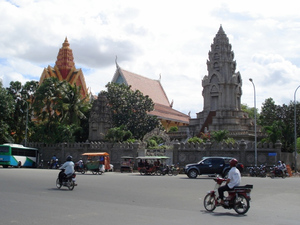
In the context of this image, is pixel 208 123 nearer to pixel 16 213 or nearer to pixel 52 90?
pixel 52 90

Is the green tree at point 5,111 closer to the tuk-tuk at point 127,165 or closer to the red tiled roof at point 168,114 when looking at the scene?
the tuk-tuk at point 127,165

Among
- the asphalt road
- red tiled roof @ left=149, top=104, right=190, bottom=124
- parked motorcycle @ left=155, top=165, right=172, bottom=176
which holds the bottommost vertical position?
the asphalt road

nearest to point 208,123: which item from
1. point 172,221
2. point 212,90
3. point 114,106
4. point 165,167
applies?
point 212,90

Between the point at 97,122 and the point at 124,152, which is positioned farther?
the point at 97,122

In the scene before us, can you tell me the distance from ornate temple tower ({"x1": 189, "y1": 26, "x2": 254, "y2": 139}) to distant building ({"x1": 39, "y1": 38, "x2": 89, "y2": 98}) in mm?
29556

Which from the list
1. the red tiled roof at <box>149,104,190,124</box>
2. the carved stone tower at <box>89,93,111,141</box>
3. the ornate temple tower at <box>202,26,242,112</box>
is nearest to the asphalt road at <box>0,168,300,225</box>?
the carved stone tower at <box>89,93,111,141</box>

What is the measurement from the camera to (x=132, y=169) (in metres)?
32.1

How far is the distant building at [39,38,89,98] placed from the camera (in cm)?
7722

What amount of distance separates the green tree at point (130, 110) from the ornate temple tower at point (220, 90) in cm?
781

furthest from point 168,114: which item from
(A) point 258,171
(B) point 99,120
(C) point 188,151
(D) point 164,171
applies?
(A) point 258,171

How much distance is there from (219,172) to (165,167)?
16.9 ft

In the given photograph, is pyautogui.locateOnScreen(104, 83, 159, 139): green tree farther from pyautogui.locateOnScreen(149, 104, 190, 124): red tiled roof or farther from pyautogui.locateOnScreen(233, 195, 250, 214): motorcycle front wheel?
pyautogui.locateOnScreen(233, 195, 250, 214): motorcycle front wheel

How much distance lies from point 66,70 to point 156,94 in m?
19.8

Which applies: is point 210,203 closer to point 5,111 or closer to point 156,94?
point 5,111
